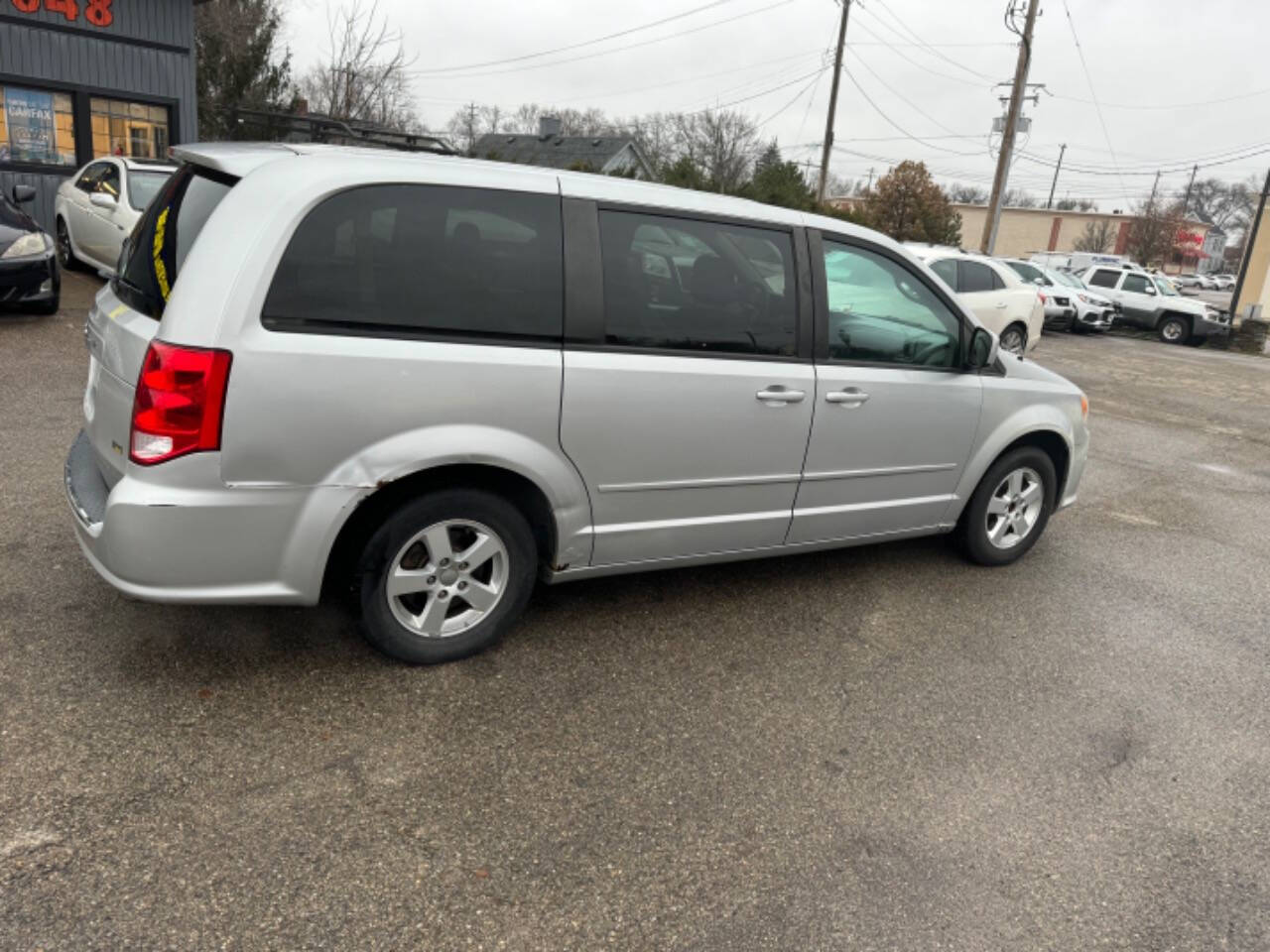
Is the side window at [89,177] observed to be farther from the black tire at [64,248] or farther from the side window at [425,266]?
the side window at [425,266]

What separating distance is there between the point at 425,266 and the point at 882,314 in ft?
7.05

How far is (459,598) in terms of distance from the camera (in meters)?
3.36

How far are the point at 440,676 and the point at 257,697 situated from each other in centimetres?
61

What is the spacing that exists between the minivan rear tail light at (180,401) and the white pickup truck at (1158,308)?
24809mm

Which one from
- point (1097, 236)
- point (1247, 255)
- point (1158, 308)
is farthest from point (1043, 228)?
point (1158, 308)

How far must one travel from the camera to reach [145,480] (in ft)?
9.13

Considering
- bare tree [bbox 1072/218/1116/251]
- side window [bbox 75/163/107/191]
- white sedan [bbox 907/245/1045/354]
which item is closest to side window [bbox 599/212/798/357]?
side window [bbox 75/163/107/191]

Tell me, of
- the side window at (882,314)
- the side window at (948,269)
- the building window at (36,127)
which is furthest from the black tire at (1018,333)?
the building window at (36,127)

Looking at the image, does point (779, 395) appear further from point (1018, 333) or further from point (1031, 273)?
point (1031, 273)

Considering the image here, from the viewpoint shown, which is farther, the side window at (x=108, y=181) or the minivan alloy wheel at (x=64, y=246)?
the minivan alloy wheel at (x=64, y=246)

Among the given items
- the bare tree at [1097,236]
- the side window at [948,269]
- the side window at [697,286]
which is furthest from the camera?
the bare tree at [1097,236]

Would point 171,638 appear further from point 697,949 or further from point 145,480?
point 697,949

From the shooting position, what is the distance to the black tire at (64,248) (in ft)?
40.1

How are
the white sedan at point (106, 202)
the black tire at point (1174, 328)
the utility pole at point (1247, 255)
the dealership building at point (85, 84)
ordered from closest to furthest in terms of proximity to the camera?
the white sedan at point (106, 202), the dealership building at point (85, 84), the black tire at point (1174, 328), the utility pole at point (1247, 255)
